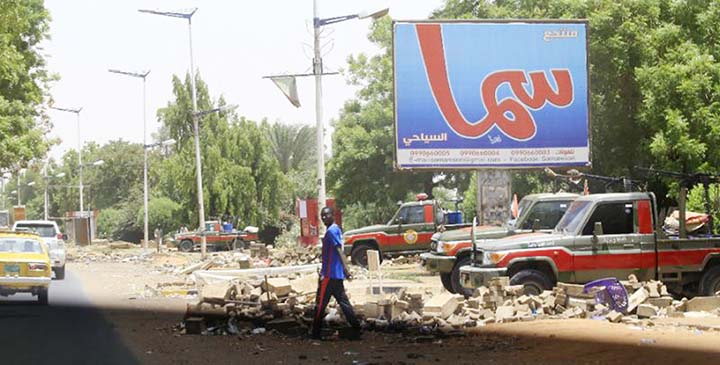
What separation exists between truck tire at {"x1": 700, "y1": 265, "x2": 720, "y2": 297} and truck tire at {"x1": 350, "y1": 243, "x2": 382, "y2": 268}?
14.8 m

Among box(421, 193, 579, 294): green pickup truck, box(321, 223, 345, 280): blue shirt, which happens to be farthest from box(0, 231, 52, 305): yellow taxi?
box(321, 223, 345, 280): blue shirt

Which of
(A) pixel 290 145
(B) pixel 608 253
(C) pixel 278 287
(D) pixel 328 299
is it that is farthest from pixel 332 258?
(A) pixel 290 145

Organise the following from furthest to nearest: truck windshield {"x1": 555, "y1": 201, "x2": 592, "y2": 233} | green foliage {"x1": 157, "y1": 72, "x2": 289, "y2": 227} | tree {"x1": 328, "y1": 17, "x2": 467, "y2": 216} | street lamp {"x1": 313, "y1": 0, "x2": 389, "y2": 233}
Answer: green foliage {"x1": 157, "y1": 72, "x2": 289, "y2": 227}, tree {"x1": 328, "y1": 17, "x2": 467, "y2": 216}, street lamp {"x1": 313, "y1": 0, "x2": 389, "y2": 233}, truck windshield {"x1": 555, "y1": 201, "x2": 592, "y2": 233}

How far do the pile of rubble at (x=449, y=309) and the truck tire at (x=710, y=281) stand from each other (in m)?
1.75

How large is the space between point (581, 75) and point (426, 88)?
426 cm

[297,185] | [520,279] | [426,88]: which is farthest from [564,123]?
[297,185]

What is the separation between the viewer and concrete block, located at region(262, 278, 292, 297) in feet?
56.5

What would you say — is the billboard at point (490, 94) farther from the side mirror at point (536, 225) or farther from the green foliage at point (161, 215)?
the green foliage at point (161, 215)

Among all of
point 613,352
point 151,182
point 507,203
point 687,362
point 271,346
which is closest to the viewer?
point 687,362

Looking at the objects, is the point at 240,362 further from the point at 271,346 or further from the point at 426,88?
the point at 426,88

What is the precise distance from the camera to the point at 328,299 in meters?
14.0

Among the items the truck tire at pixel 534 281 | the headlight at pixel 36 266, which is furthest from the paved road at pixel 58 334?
the truck tire at pixel 534 281

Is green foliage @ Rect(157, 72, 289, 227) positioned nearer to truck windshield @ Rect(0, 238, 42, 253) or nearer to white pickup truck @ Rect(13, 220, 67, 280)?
white pickup truck @ Rect(13, 220, 67, 280)

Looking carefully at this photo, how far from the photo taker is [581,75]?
28125 mm
